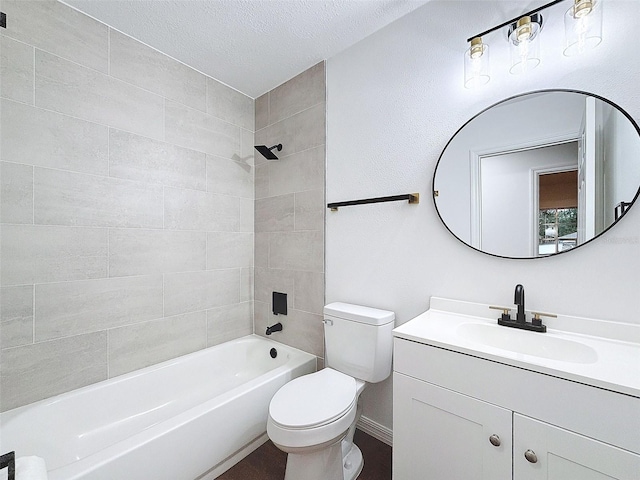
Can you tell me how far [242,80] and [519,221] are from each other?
7.05 ft

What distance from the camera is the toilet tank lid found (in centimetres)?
159

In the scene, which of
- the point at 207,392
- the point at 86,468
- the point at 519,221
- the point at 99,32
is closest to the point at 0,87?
the point at 99,32

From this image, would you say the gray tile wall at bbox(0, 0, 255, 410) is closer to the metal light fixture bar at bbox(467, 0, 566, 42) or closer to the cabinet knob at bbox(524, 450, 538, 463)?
the metal light fixture bar at bbox(467, 0, 566, 42)

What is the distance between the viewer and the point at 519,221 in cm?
133

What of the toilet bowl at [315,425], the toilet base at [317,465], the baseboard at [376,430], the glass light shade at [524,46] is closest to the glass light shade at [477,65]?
the glass light shade at [524,46]

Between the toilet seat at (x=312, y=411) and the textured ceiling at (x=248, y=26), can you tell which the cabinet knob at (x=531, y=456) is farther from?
the textured ceiling at (x=248, y=26)

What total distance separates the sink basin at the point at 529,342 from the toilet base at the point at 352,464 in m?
0.94

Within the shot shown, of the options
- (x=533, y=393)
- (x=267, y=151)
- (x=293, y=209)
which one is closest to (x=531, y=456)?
(x=533, y=393)

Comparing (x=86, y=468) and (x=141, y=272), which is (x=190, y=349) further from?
(x=86, y=468)

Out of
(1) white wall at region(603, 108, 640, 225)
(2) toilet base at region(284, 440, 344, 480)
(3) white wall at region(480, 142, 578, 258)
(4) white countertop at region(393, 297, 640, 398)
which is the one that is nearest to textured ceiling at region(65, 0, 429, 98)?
(3) white wall at region(480, 142, 578, 258)

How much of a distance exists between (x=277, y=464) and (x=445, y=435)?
1042 mm

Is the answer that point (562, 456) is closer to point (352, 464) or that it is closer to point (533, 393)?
→ point (533, 393)

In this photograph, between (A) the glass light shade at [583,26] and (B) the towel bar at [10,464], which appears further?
(A) the glass light shade at [583,26]

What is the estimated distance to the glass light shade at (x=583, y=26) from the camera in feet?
3.62
